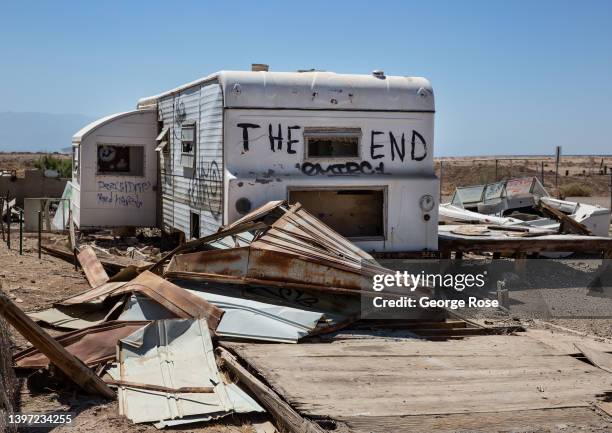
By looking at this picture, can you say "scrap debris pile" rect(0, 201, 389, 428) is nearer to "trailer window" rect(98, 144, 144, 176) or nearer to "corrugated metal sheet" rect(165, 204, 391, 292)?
"corrugated metal sheet" rect(165, 204, 391, 292)

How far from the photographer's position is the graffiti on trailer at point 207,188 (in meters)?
11.7

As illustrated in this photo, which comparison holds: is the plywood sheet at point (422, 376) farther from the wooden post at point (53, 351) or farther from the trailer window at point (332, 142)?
the trailer window at point (332, 142)

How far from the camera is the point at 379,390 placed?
5.88 metres

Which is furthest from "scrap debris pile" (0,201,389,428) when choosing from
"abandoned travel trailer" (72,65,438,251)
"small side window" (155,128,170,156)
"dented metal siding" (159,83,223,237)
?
"small side window" (155,128,170,156)

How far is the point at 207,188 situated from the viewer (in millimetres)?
12172

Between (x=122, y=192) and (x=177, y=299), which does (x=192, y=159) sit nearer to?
(x=122, y=192)

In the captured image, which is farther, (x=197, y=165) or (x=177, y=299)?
(x=197, y=165)

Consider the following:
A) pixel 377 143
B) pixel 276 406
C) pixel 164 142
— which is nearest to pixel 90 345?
pixel 276 406

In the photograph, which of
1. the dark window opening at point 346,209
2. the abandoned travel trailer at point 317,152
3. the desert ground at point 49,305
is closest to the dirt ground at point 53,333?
the desert ground at point 49,305

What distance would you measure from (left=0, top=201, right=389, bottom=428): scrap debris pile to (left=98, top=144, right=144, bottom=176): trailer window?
5365 mm

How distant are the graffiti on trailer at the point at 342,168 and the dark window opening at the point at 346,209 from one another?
0.65 meters

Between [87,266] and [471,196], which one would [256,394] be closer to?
[87,266]

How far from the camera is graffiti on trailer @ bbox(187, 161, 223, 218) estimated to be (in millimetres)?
11727

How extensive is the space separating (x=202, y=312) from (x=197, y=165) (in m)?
5.15
